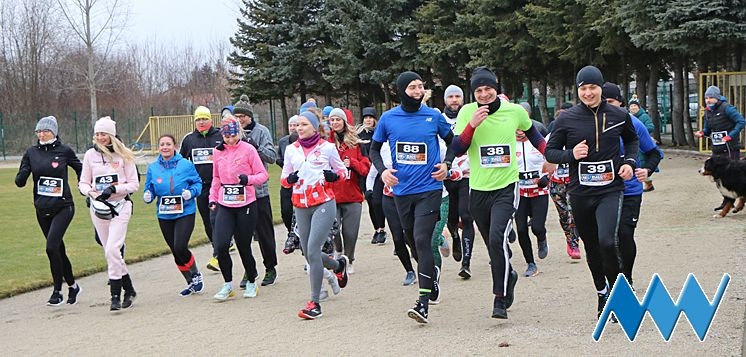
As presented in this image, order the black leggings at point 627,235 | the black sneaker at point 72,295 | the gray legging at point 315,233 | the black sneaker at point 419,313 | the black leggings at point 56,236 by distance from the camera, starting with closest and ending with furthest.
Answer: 1. the black leggings at point 627,235
2. the black sneaker at point 419,313
3. the gray legging at point 315,233
4. the black leggings at point 56,236
5. the black sneaker at point 72,295

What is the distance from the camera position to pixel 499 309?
26.3 feet

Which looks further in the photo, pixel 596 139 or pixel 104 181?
pixel 104 181

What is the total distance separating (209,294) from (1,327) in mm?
2161

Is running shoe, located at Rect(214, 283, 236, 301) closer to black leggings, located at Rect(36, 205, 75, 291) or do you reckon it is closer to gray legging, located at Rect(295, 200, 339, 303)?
gray legging, located at Rect(295, 200, 339, 303)

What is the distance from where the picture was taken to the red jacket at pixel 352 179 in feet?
35.3

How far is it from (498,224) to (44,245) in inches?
386

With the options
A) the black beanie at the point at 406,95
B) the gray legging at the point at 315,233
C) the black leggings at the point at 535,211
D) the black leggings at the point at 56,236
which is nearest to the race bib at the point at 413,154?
the black beanie at the point at 406,95

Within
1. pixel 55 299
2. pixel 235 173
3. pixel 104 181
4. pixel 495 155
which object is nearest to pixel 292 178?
pixel 235 173

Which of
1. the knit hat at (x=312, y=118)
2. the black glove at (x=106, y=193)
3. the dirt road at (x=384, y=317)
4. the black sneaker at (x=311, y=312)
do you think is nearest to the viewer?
the dirt road at (x=384, y=317)

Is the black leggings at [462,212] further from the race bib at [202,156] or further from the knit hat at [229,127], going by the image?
the race bib at [202,156]

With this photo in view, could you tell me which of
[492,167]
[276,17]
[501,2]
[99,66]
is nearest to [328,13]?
[276,17]

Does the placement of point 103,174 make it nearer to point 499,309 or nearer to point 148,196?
point 148,196

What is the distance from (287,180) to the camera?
9.07 meters

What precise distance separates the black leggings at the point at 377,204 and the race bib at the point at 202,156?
201 centimetres
